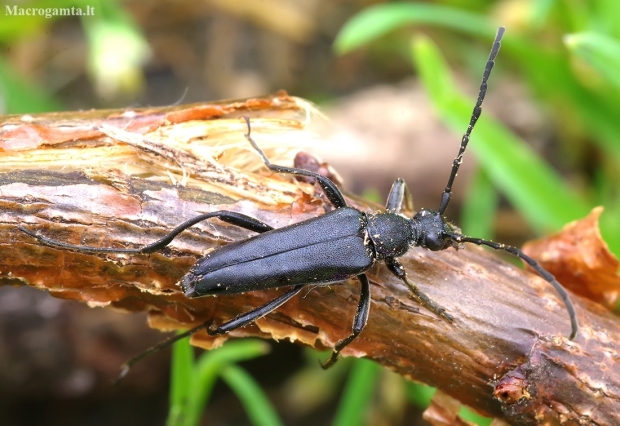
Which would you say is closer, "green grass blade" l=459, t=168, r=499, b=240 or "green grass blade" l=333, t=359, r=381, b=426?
"green grass blade" l=333, t=359, r=381, b=426

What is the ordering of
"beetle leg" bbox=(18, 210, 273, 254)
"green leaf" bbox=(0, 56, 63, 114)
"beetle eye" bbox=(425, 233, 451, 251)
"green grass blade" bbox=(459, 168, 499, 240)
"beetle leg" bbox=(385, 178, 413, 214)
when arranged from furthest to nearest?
"green leaf" bbox=(0, 56, 63, 114) < "green grass blade" bbox=(459, 168, 499, 240) < "beetle leg" bbox=(385, 178, 413, 214) < "beetle eye" bbox=(425, 233, 451, 251) < "beetle leg" bbox=(18, 210, 273, 254)

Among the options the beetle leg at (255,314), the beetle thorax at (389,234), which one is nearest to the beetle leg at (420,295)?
the beetle thorax at (389,234)

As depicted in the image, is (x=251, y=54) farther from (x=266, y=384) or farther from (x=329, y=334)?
(x=329, y=334)

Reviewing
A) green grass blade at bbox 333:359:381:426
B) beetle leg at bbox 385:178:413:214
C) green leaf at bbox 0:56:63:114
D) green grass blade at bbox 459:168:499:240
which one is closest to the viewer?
beetle leg at bbox 385:178:413:214

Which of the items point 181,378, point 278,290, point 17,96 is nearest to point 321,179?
point 278,290

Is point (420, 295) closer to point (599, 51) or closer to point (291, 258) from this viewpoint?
point (291, 258)

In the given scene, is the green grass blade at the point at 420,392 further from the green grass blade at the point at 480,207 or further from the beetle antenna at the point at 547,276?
the green grass blade at the point at 480,207

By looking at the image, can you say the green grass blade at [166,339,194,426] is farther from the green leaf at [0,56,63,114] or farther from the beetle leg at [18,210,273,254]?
the green leaf at [0,56,63,114]

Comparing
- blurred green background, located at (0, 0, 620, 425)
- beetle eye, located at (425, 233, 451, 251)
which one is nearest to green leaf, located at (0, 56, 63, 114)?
blurred green background, located at (0, 0, 620, 425)

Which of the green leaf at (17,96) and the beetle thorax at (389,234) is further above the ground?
the beetle thorax at (389,234)
